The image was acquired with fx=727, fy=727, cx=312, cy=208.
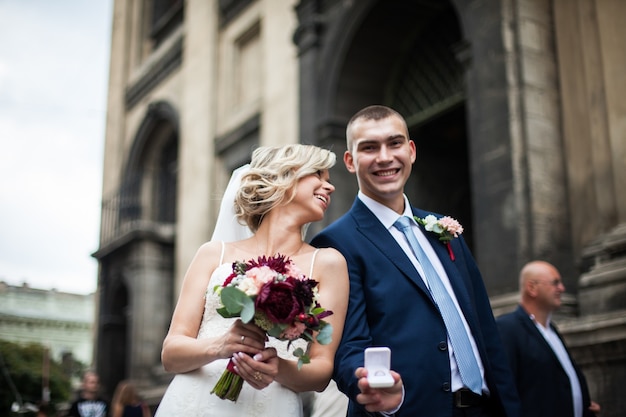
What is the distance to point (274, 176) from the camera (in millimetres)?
3283

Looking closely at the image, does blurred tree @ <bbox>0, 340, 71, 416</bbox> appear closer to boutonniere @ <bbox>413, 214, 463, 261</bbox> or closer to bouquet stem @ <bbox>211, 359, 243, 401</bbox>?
bouquet stem @ <bbox>211, 359, 243, 401</bbox>

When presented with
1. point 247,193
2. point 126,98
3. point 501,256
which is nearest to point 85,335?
point 126,98

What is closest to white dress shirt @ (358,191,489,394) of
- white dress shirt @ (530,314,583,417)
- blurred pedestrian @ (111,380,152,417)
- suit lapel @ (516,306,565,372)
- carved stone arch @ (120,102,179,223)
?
suit lapel @ (516,306,565,372)

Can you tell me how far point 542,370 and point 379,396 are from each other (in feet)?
9.77

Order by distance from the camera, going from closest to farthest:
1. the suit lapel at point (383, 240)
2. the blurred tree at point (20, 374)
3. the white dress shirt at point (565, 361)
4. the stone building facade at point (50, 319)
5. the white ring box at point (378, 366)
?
the white ring box at point (378, 366)
the suit lapel at point (383, 240)
the white dress shirt at point (565, 361)
the blurred tree at point (20, 374)
the stone building facade at point (50, 319)

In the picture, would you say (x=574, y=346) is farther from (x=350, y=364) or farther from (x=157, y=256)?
(x=157, y=256)

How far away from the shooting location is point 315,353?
2.91 m

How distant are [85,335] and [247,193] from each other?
2404 cm

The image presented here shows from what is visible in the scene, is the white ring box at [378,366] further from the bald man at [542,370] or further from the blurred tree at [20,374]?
the blurred tree at [20,374]

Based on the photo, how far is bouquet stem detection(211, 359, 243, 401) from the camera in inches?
112

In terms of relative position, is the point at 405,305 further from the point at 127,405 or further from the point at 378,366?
the point at 127,405

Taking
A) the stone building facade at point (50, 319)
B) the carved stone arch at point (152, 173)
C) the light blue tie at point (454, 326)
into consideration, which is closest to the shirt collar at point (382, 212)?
the light blue tie at point (454, 326)

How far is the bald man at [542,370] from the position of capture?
505 centimetres

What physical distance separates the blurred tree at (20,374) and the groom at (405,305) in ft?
33.9
